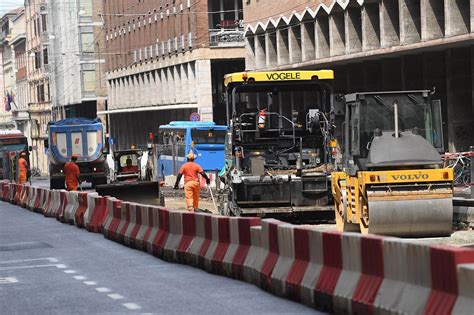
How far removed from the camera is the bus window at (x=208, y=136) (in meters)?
58.3

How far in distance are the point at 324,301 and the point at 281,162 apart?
1451 cm

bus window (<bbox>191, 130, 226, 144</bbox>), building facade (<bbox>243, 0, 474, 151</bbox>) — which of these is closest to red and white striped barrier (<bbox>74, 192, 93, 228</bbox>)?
building facade (<bbox>243, 0, 474, 151</bbox>)

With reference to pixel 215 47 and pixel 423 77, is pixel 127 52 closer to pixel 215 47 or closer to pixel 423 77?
pixel 215 47

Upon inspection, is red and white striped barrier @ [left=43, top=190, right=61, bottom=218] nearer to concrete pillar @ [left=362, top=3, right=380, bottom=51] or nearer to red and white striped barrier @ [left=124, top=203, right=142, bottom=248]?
red and white striped barrier @ [left=124, top=203, right=142, bottom=248]

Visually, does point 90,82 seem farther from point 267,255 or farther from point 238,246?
point 267,255

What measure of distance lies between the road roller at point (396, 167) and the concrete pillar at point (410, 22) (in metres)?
22.1

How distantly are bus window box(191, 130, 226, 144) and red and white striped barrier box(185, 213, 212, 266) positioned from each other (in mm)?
38816

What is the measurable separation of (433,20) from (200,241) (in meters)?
25.6

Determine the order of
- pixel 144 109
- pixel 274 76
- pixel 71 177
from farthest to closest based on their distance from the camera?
pixel 144 109 → pixel 71 177 → pixel 274 76

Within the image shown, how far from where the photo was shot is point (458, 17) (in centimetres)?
4134

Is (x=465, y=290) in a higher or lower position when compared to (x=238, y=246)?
higher

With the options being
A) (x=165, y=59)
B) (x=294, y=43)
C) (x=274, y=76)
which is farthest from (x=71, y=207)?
(x=165, y=59)

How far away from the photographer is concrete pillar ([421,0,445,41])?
4300cm

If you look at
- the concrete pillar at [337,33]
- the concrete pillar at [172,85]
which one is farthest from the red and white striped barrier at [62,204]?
the concrete pillar at [172,85]
